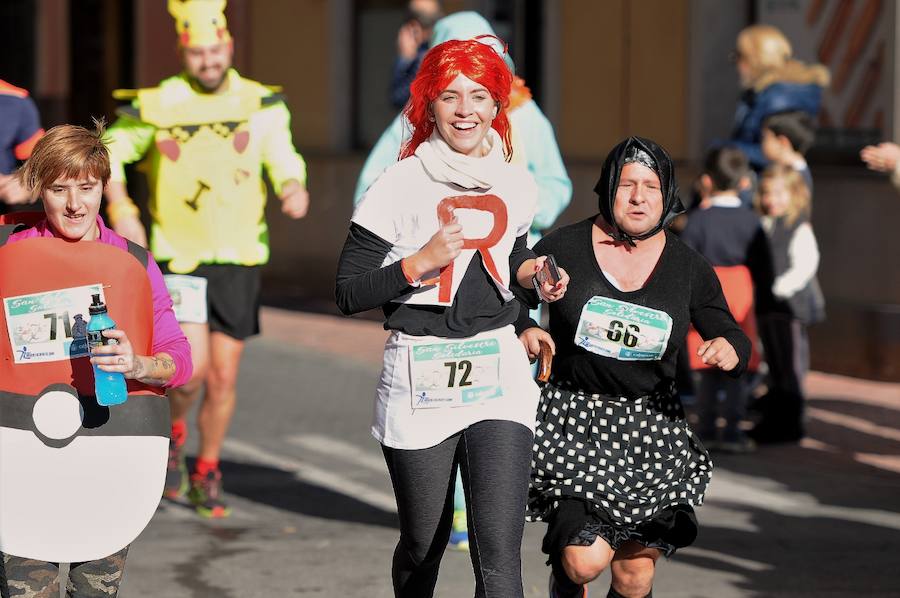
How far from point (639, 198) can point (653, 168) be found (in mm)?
101

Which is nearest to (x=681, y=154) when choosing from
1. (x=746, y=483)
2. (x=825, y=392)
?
(x=825, y=392)

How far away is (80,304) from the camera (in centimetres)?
474

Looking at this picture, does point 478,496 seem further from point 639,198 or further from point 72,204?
point 72,204

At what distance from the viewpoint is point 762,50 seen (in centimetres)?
1148

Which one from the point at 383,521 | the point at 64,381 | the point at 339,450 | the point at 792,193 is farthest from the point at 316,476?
the point at 64,381

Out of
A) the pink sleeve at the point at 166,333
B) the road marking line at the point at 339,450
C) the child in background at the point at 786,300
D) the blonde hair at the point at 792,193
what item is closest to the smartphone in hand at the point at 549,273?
the pink sleeve at the point at 166,333

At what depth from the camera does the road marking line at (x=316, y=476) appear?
869cm

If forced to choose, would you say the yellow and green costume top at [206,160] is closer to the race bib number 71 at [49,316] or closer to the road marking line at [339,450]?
the road marking line at [339,450]

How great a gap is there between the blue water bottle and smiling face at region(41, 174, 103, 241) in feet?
0.69

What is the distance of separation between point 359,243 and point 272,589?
2166 millimetres

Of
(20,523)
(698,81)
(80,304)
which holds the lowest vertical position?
(20,523)

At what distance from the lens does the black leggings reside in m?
5.10

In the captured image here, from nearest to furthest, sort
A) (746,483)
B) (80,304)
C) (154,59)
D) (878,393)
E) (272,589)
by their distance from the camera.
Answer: (80,304) < (272,589) < (746,483) < (878,393) < (154,59)

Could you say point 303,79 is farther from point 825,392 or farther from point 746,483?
point 746,483
